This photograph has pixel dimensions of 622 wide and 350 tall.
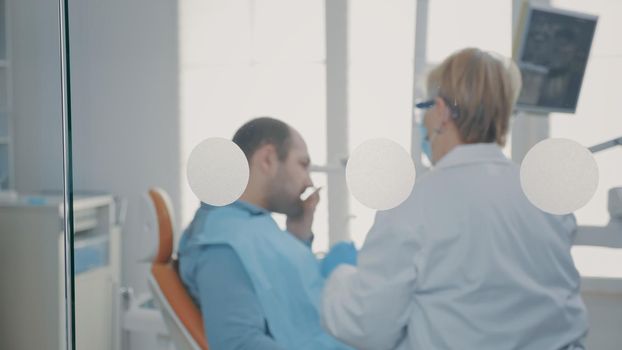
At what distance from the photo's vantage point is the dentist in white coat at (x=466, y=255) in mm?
696

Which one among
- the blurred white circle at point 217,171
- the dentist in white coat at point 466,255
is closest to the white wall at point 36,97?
the blurred white circle at point 217,171

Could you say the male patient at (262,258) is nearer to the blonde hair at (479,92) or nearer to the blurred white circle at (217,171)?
the blurred white circle at (217,171)

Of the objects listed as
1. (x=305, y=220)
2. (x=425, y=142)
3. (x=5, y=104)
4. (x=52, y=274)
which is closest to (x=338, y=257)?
(x=305, y=220)

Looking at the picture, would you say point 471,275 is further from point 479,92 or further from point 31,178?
point 31,178

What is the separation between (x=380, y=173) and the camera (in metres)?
0.76

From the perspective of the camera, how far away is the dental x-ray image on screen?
2.36 ft

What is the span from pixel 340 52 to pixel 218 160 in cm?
21

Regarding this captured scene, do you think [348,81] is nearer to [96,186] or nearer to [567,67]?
[567,67]

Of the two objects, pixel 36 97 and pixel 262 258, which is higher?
pixel 36 97

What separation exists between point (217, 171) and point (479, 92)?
34cm

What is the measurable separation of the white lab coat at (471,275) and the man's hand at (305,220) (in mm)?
92

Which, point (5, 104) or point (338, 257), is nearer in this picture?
point (338, 257)

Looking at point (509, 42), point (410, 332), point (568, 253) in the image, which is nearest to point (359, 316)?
point (410, 332)

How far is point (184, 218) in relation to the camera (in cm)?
80
